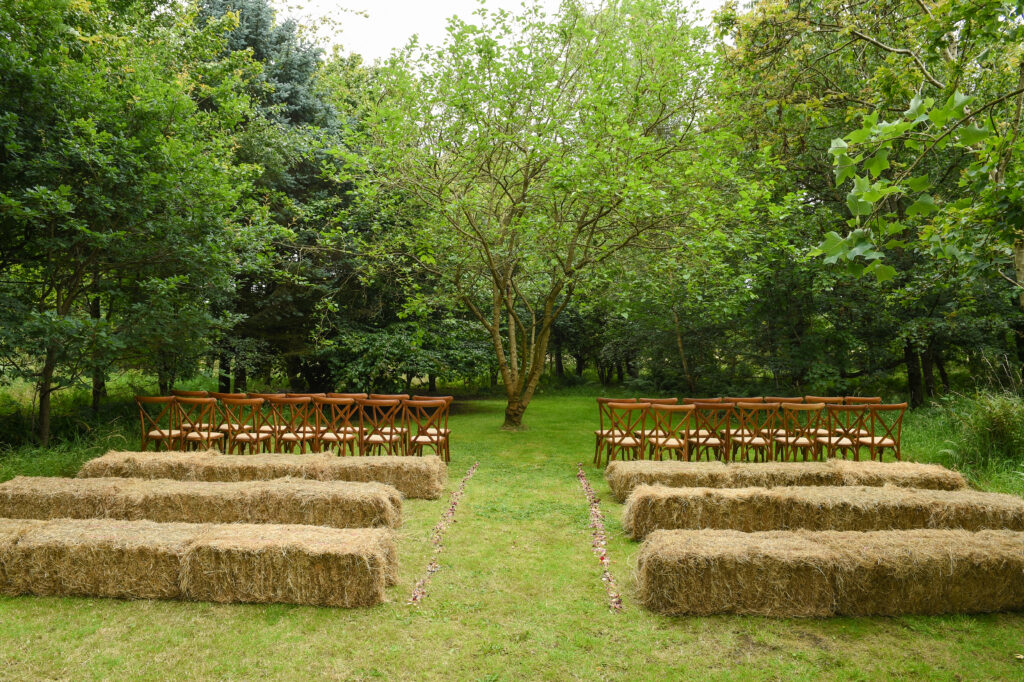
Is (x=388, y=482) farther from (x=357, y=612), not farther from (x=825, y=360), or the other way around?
(x=825, y=360)

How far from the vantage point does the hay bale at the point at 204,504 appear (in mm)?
4758

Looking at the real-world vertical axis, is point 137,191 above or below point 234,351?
above

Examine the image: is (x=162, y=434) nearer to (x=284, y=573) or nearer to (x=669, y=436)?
(x=284, y=573)

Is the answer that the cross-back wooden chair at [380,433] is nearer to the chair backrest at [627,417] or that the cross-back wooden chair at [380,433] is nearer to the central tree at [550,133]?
the chair backrest at [627,417]

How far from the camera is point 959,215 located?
4836 millimetres

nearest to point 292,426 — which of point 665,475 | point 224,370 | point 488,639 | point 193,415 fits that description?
point 193,415

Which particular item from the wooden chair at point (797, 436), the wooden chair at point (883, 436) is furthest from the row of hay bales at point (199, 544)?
the wooden chair at point (883, 436)

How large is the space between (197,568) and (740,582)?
11.3 ft

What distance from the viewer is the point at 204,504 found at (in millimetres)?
4867

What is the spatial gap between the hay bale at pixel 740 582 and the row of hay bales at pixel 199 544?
1.83m

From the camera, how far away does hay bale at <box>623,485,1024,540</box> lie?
461 cm

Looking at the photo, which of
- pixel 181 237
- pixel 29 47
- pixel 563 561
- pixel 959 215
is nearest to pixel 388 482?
pixel 563 561

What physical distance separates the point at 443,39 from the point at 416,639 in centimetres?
911

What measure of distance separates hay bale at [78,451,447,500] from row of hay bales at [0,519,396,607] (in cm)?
216
